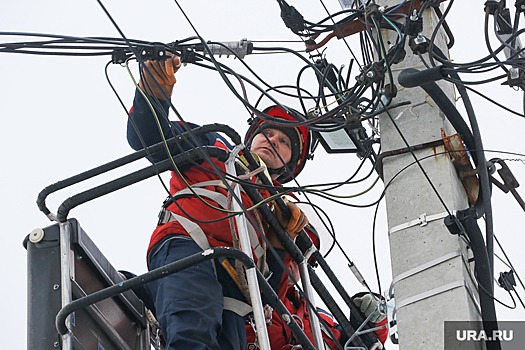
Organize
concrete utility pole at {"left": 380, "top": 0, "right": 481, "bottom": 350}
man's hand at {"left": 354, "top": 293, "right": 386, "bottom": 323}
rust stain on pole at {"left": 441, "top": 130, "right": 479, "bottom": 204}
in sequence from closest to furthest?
concrete utility pole at {"left": 380, "top": 0, "right": 481, "bottom": 350} → rust stain on pole at {"left": 441, "top": 130, "right": 479, "bottom": 204} → man's hand at {"left": 354, "top": 293, "right": 386, "bottom": 323}

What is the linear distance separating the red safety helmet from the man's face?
0.03 m

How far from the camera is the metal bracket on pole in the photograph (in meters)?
4.89

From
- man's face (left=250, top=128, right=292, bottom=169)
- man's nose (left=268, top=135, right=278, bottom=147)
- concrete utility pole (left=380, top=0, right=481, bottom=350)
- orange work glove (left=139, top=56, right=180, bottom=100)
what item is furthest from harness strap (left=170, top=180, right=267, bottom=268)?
man's nose (left=268, top=135, right=278, bottom=147)

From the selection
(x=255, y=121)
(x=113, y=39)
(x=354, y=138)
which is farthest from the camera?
(x=255, y=121)

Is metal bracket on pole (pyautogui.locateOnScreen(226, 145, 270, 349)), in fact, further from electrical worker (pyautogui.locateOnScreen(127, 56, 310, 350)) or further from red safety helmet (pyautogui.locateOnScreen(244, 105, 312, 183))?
red safety helmet (pyautogui.locateOnScreen(244, 105, 312, 183))

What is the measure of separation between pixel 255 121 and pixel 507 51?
6.23 ft

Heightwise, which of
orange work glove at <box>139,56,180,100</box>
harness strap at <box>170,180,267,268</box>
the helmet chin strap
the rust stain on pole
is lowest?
harness strap at <box>170,180,267,268</box>

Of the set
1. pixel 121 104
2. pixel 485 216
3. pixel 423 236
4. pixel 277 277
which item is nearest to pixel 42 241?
pixel 121 104

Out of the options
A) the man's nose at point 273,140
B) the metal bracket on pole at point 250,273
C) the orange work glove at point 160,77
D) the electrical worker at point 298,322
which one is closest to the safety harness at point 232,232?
the metal bracket on pole at point 250,273

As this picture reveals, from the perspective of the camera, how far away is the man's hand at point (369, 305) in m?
6.47

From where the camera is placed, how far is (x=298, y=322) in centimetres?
655

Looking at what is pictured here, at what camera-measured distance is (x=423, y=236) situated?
17.8ft

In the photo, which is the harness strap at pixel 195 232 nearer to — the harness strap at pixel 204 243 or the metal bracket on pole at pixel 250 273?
the harness strap at pixel 204 243

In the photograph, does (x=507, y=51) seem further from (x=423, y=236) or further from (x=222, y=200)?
(x=222, y=200)
